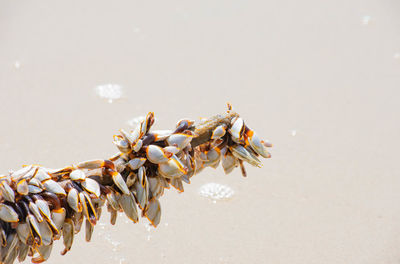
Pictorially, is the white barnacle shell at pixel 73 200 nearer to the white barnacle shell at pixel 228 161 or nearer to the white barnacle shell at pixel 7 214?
→ the white barnacle shell at pixel 7 214

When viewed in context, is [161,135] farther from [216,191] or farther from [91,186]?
[216,191]

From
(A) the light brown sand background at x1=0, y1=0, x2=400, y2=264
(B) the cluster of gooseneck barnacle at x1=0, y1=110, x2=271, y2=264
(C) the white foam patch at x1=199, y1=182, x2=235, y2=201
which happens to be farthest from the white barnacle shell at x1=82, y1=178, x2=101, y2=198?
(C) the white foam patch at x1=199, y1=182, x2=235, y2=201

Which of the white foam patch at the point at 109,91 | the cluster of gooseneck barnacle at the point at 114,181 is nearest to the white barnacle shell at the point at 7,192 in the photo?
the cluster of gooseneck barnacle at the point at 114,181

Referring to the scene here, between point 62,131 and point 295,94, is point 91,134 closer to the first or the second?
point 62,131

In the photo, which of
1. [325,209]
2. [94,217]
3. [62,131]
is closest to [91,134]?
[62,131]

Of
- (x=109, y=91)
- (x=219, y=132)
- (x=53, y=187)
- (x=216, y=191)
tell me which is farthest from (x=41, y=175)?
(x=109, y=91)
